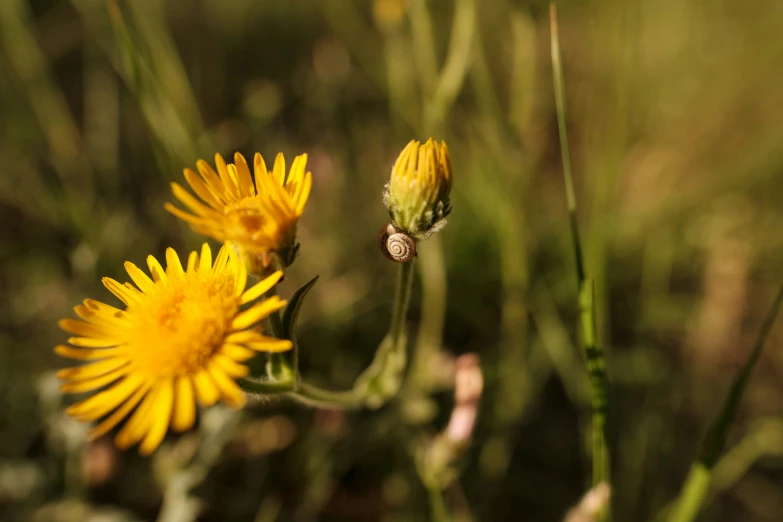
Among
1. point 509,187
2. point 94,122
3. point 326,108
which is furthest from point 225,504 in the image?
point 94,122

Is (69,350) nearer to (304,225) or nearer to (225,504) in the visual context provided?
(225,504)

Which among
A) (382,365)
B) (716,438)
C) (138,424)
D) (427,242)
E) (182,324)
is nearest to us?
(138,424)

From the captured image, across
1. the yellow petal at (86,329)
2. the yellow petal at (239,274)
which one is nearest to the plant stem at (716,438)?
the yellow petal at (239,274)

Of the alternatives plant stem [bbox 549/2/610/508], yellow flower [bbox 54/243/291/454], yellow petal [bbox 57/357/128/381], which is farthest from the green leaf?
plant stem [bbox 549/2/610/508]

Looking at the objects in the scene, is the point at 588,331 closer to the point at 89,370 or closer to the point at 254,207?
the point at 254,207

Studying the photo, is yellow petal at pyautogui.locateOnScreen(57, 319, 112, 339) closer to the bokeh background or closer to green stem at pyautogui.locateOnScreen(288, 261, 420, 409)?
green stem at pyautogui.locateOnScreen(288, 261, 420, 409)

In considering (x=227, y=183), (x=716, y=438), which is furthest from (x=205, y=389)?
Answer: (x=716, y=438)

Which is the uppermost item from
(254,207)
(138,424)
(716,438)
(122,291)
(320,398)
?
(254,207)
